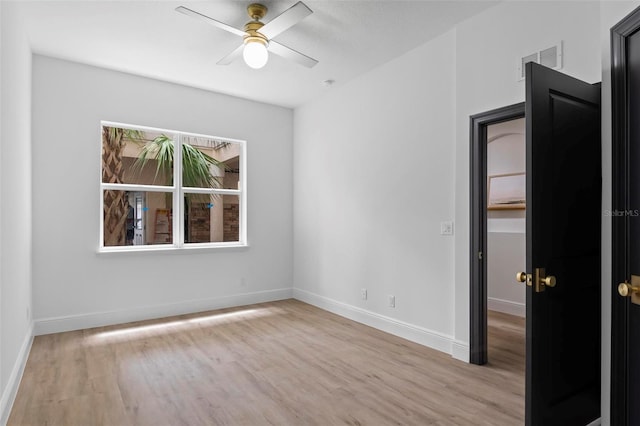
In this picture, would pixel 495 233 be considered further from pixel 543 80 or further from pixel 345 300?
pixel 543 80

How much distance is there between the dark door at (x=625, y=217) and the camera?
1.70m

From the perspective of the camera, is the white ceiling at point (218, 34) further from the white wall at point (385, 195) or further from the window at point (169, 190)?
the window at point (169, 190)

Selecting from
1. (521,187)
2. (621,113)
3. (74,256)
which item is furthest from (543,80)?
(74,256)

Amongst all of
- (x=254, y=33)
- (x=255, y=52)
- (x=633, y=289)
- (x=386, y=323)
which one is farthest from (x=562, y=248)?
(x=254, y=33)

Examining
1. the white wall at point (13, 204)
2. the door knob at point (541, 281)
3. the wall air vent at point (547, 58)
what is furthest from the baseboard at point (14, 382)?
the wall air vent at point (547, 58)

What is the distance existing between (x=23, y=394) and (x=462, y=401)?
3.01 meters

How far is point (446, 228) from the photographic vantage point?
3436 millimetres

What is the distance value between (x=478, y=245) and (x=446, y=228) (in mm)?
365

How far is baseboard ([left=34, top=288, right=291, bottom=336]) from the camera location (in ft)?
13.0

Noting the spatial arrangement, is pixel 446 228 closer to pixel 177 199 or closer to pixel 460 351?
pixel 460 351

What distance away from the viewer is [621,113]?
1.79 metres

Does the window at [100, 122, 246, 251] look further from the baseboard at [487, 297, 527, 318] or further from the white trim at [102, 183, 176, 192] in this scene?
the baseboard at [487, 297, 527, 318]

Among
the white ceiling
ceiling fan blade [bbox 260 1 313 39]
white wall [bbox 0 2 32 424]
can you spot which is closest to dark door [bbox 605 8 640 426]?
the white ceiling

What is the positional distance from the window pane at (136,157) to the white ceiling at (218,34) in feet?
2.44
